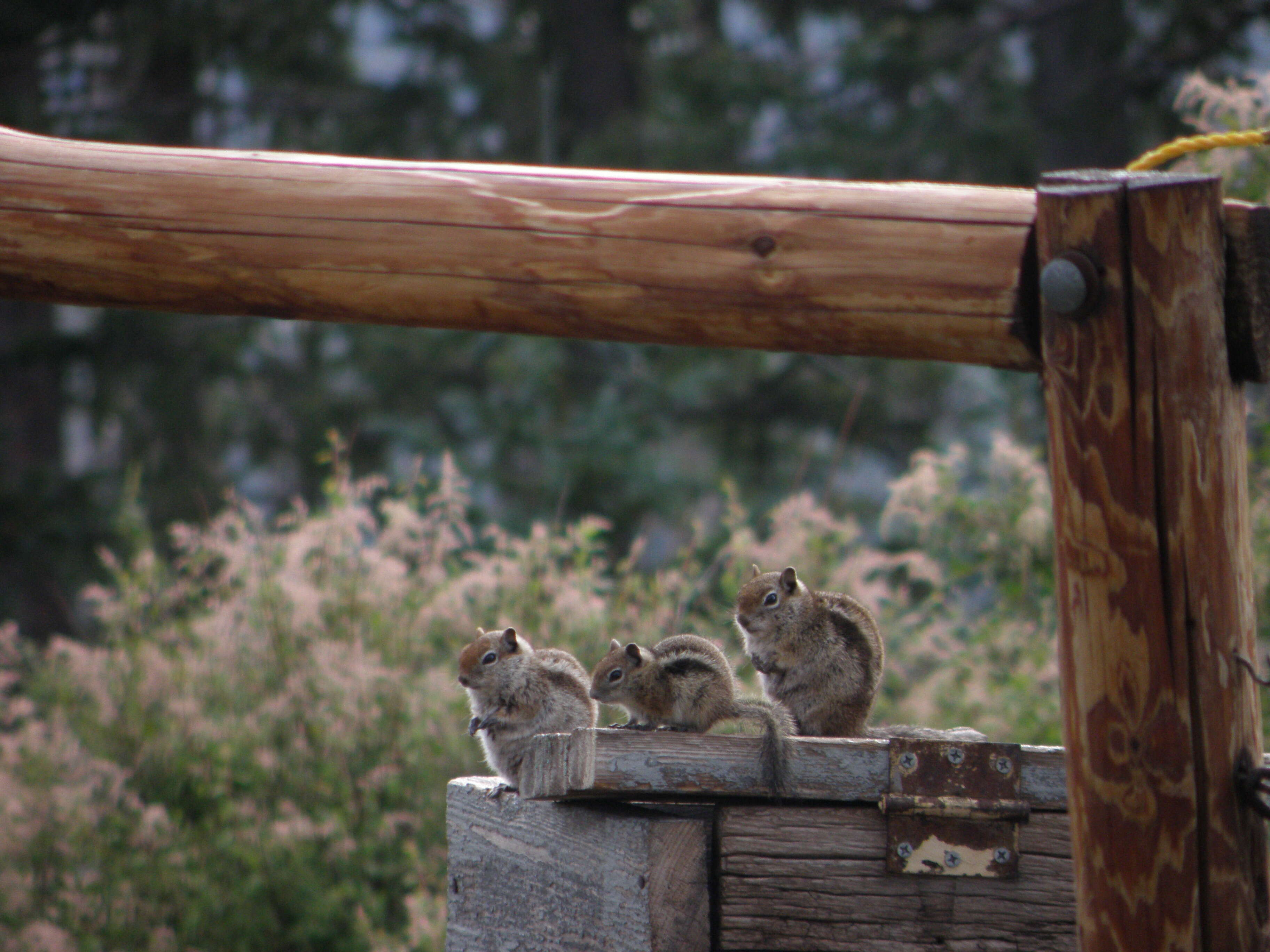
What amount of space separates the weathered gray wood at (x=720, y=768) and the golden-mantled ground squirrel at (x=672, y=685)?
12.2 inches

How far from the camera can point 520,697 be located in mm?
3033

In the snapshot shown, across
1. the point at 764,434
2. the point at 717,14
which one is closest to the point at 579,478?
the point at 764,434

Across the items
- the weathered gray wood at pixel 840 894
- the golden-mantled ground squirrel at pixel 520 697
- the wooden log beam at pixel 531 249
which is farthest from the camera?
the golden-mantled ground squirrel at pixel 520 697

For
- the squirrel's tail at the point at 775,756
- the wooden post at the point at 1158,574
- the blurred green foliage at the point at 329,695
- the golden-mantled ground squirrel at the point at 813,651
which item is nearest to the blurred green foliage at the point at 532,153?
the blurred green foliage at the point at 329,695

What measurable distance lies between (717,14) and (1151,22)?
3945mm

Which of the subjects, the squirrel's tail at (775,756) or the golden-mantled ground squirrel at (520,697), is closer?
the squirrel's tail at (775,756)

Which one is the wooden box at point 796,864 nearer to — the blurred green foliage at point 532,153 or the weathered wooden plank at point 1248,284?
the weathered wooden plank at point 1248,284

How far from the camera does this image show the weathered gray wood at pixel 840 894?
216 centimetres

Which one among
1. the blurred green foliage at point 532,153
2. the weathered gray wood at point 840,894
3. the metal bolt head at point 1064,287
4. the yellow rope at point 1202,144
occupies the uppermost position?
the blurred green foliage at point 532,153

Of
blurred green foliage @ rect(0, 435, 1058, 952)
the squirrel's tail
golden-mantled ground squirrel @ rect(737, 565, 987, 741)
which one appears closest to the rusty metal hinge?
the squirrel's tail

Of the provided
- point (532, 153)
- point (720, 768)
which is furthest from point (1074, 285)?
point (532, 153)

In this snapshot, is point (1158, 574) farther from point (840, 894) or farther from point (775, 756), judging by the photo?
point (840, 894)

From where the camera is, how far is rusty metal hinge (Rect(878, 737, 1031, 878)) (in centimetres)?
212

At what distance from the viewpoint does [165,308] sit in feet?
7.38
